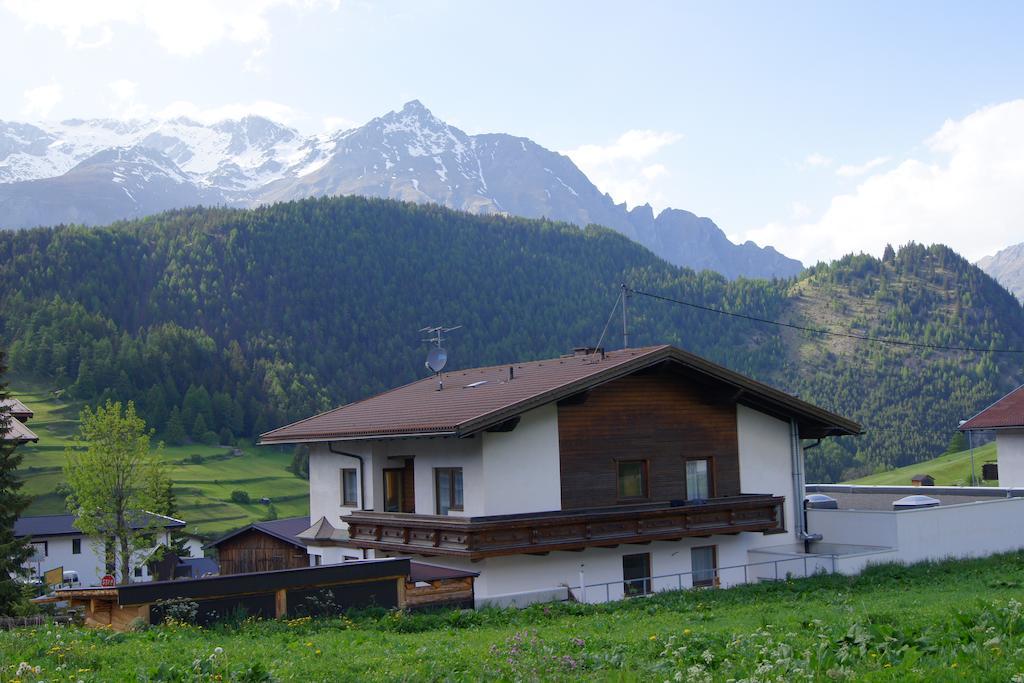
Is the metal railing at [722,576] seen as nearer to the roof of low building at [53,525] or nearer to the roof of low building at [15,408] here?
the roof of low building at [15,408]

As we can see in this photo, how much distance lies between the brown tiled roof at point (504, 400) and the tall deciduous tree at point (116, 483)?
4258cm

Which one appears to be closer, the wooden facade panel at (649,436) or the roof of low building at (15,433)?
the wooden facade panel at (649,436)

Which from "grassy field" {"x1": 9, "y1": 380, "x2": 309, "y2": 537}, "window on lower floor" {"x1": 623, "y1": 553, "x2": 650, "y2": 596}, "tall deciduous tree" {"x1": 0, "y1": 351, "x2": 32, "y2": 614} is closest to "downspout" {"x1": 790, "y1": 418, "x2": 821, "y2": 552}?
"window on lower floor" {"x1": 623, "y1": 553, "x2": 650, "y2": 596}

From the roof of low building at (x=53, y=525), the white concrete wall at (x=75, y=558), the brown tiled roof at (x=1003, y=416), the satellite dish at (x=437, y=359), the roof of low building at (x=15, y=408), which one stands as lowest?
the white concrete wall at (x=75, y=558)

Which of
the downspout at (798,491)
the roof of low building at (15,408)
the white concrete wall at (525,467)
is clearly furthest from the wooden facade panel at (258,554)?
the downspout at (798,491)

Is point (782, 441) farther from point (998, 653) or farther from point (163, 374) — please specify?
point (163, 374)

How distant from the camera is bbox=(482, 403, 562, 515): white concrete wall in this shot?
27.6 metres

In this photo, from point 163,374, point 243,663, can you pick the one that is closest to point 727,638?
point 243,663

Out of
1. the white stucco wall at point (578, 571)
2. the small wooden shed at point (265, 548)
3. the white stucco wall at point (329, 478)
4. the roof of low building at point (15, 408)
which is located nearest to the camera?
the white stucco wall at point (578, 571)

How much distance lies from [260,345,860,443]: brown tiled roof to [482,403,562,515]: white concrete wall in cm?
90

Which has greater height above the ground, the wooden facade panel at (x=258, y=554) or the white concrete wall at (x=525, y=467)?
the white concrete wall at (x=525, y=467)

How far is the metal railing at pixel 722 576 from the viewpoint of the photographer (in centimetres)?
2878

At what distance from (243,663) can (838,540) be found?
24.0 metres

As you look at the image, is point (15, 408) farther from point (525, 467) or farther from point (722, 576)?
point (722, 576)
